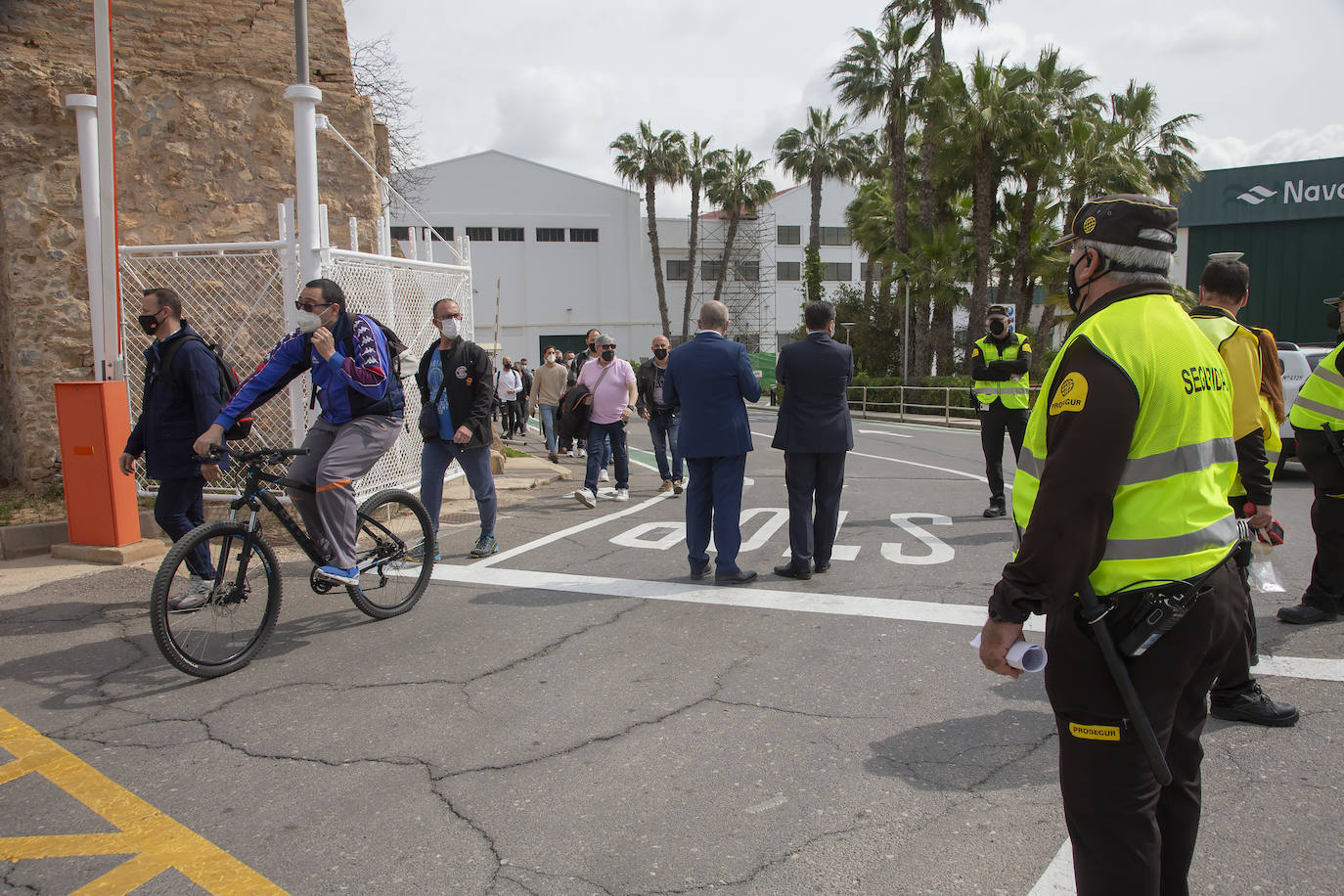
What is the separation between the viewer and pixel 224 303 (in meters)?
8.45

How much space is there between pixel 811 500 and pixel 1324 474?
3048 mm

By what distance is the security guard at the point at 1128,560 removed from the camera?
6.68 feet

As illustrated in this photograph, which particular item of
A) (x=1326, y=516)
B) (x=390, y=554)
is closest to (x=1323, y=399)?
(x=1326, y=516)

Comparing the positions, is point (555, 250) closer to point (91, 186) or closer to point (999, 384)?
point (91, 186)

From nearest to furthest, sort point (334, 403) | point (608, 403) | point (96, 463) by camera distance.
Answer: point (334, 403), point (96, 463), point (608, 403)

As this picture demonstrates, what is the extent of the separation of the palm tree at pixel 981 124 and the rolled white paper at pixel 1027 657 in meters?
26.5

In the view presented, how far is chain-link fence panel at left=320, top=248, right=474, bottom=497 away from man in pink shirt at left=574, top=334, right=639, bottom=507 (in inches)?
58.0

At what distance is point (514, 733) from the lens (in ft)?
12.8

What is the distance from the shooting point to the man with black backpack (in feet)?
18.1

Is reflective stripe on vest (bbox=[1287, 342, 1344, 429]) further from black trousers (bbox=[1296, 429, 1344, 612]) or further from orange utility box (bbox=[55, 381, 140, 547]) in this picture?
orange utility box (bbox=[55, 381, 140, 547])

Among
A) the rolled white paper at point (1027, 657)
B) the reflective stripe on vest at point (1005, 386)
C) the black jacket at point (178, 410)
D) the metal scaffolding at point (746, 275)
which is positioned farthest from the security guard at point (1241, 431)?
the metal scaffolding at point (746, 275)

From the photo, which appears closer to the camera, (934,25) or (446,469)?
(446,469)

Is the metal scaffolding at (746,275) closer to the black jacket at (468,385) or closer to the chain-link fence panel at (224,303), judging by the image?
the chain-link fence panel at (224,303)

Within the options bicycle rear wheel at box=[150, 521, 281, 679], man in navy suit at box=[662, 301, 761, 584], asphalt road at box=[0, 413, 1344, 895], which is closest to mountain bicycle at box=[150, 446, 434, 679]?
bicycle rear wheel at box=[150, 521, 281, 679]
